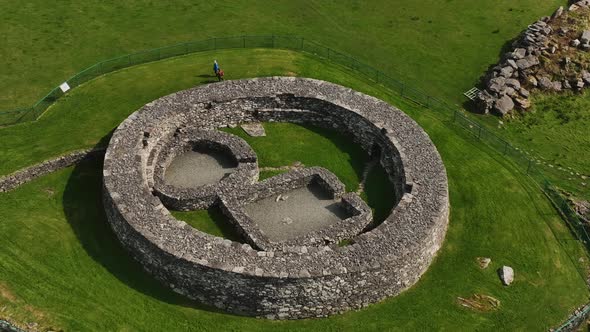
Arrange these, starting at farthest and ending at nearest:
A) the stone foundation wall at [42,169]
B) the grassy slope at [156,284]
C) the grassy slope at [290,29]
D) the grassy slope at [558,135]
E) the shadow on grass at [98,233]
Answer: the grassy slope at [290,29] < the grassy slope at [558,135] < the stone foundation wall at [42,169] < the shadow on grass at [98,233] < the grassy slope at [156,284]

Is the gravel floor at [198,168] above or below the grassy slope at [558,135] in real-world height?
below

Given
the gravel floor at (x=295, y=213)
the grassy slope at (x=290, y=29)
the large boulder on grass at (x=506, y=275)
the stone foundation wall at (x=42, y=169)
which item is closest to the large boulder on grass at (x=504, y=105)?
the grassy slope at (x=290, y=29)

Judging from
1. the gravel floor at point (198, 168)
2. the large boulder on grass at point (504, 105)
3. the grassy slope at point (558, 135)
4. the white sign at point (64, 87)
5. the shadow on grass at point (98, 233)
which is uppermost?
the large boulder on grass at point (504, 105)

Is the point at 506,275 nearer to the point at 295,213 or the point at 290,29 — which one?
the point at 295,213

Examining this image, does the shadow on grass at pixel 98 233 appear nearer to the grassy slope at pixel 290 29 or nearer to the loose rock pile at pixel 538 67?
the grassy slope at pixel 290 29

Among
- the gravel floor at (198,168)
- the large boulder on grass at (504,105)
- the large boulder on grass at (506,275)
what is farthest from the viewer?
the large boulder on grass at (504,105)

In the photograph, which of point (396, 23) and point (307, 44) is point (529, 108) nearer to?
point (396, 23)

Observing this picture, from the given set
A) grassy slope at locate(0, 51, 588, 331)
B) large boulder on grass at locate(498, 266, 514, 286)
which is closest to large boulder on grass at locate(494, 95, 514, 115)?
grassy slope at locate(0, 51, 588, 331)
